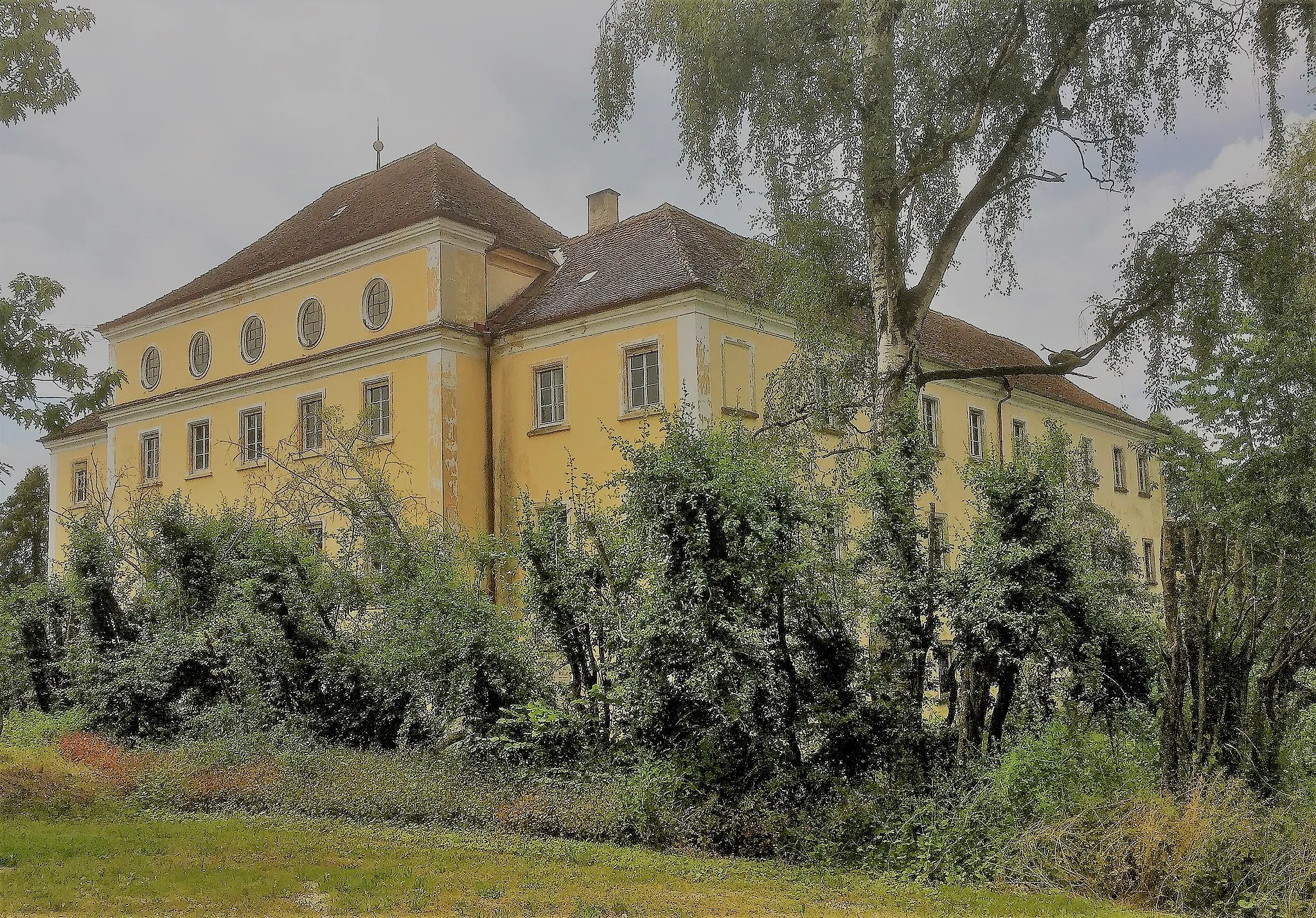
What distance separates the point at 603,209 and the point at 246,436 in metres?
10.6

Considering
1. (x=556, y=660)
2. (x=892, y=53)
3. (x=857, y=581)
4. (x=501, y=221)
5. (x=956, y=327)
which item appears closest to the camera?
(x=857, y=581)

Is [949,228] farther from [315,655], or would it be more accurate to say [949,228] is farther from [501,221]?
[501,221]

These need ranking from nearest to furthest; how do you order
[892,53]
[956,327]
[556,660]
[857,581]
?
1. [857,581]
2. [556,660]
3. [892,53]
4. [956,327]

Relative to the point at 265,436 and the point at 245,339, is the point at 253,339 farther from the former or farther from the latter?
the point at 265,436

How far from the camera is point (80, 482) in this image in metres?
37.6

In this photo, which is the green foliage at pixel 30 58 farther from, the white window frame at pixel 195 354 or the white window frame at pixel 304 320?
the white window frame at pixel 195 354

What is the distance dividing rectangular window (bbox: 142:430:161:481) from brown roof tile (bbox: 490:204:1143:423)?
1114 cm

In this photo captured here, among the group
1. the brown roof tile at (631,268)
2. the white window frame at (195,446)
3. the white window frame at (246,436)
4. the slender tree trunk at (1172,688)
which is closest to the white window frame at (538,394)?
the brown roof tile at (631,268)

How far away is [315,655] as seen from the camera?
49.1 ft

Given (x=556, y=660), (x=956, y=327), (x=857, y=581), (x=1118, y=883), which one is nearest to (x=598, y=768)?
(x=556, y=660)

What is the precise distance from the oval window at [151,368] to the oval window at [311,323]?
5.96 m

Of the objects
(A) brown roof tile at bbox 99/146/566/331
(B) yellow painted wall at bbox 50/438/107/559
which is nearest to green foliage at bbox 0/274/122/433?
Answer: (A) brown roof tile at bbox 99/146/566/331

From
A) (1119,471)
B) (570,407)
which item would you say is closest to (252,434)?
(570,407)

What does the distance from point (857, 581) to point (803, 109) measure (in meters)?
6.63
